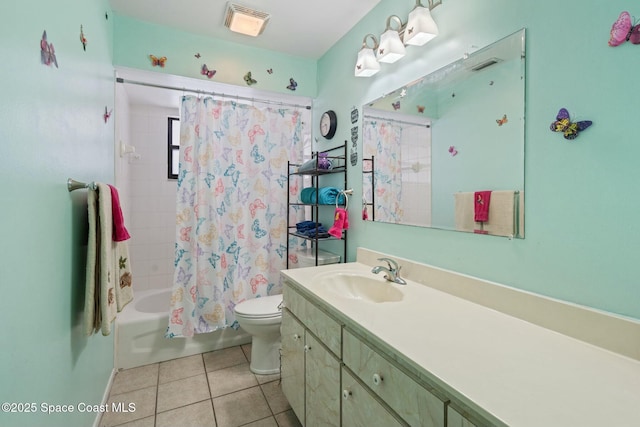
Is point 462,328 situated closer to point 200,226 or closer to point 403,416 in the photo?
point 403,416

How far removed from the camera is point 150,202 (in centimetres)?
318

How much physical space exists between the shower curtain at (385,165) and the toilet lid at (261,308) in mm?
957

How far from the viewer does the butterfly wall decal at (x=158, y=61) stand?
2.18 m

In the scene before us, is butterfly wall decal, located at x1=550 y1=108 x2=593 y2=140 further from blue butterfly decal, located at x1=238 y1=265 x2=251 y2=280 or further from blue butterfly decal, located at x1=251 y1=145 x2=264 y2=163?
blue butterfly decal, located at x1=238 y1=265 x2=251 y2=280

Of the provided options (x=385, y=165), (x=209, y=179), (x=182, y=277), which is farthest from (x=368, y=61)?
(x=182, y=277)

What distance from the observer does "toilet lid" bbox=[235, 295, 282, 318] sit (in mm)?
1985

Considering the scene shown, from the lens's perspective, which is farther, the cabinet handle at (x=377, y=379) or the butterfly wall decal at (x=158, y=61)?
the butterfly wall decal at (x=158, y=61)

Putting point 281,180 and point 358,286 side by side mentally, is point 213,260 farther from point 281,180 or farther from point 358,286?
point 358,286

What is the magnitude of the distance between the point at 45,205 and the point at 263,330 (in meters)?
1.42

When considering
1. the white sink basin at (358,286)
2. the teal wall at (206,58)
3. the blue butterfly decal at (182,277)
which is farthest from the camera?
the blue butterfly decal at (182,277)

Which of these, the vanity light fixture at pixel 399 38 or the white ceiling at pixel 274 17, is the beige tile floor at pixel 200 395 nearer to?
the vanity light fixture at pixel 399 38

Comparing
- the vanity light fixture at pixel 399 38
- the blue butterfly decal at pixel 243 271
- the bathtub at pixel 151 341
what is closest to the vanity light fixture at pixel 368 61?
the vanity light fixture at pixel 399 38

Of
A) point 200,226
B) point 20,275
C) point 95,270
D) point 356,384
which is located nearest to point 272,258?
point 200,226

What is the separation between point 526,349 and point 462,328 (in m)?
0.18
